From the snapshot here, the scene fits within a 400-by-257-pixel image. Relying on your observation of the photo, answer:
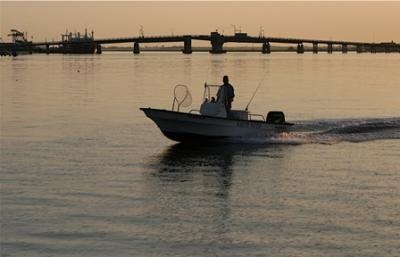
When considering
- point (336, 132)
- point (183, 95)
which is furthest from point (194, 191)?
point (336, 132)

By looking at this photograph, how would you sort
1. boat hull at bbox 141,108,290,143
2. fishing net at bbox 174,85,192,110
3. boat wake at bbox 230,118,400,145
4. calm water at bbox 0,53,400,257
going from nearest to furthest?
calm water at bbox 0,53,400,257 < boat hull at bbox 141,108,290,143 < fishing net at bbox 174,85,192,110 < boat wake at bbox 230,118,400,145

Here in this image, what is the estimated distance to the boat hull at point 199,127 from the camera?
101 ft

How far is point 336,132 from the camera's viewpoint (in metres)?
35.0

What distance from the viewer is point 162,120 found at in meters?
31.3

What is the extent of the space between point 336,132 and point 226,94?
6678 mm

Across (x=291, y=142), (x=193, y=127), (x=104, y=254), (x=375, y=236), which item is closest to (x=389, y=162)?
(x=291, y=142)

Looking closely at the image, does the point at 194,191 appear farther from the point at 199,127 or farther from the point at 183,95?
the point at 183,95

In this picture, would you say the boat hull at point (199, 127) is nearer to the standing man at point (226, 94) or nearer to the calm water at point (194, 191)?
the calm water at point (194, 191)

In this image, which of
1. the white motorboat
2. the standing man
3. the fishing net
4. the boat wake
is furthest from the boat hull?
the fishing net

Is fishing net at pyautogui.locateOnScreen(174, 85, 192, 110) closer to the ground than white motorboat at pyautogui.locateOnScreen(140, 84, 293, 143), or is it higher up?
higher up

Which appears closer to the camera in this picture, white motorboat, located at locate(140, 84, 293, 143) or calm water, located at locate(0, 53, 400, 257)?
calm water, located at locate(0, 53, 400, 257)

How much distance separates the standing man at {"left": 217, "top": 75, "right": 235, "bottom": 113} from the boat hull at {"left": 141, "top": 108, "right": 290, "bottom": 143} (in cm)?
74

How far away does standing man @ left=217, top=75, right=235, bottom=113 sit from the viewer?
30906 mm

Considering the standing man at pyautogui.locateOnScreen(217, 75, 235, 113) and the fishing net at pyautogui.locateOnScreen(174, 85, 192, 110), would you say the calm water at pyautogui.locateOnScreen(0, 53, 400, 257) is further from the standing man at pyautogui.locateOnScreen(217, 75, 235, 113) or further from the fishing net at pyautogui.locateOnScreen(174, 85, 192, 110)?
the fishing net at pyautogui.locateOnScreen(174, 85, 192, 110)
